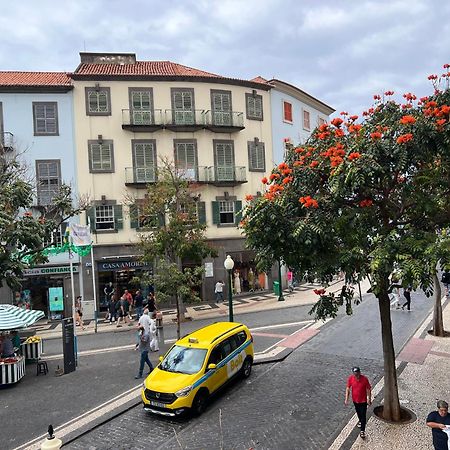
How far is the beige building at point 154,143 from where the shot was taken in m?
25.5

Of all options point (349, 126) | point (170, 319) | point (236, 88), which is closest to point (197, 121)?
point (236, 88)

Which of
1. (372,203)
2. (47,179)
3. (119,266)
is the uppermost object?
(47,179)

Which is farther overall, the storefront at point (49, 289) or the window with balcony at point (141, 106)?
the window with balcony at point (141, 106)

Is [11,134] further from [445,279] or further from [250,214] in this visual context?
[445,279]

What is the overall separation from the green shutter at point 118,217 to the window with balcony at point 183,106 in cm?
635

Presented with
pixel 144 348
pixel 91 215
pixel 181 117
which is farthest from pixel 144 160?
pixel 144 348

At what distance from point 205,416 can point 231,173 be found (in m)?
19.4

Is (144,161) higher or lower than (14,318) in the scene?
higher

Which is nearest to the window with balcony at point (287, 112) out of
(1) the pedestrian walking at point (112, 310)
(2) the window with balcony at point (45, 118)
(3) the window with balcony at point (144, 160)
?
(3) the window with balcony at point (144, 160)

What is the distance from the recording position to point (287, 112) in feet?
103

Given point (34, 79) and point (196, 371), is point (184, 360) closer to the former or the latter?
point (196, 371)

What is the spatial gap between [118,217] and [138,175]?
2.85 meters

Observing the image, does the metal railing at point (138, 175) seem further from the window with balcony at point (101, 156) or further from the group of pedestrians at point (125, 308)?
the group of pedestrians at point (125, 308)

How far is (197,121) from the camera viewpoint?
26.8 m
